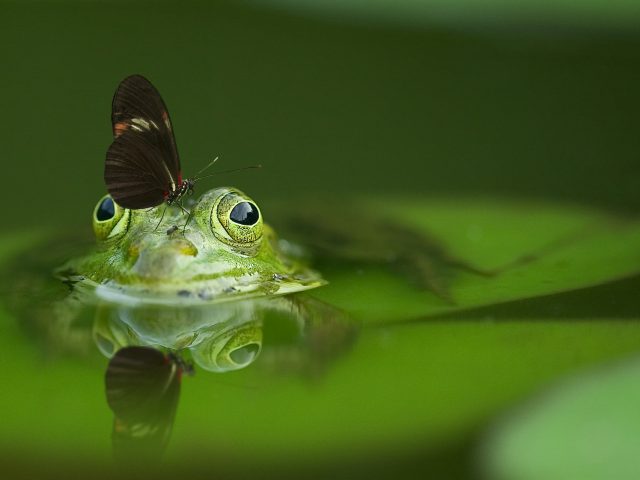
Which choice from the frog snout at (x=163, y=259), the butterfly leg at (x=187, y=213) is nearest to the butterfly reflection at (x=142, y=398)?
the frog snout at (x=163, y=259)

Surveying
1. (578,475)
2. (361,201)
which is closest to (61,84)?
(361,201)

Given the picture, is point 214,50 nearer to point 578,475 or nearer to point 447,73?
point 447,73

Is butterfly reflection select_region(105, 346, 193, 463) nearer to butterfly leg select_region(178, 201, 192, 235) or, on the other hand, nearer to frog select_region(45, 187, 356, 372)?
frog select_region(45, 187, 356, 372)

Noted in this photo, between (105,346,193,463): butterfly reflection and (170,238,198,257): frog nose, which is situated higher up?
(170,238,198,257): frog nose

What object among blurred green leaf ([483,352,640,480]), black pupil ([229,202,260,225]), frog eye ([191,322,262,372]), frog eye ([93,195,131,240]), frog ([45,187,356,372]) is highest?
black pupil ([229,202,260,225])

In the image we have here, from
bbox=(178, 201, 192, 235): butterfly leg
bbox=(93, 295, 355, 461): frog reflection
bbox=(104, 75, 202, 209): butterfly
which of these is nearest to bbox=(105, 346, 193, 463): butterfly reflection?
bbox=(93, 295, 355, 461): frog reflection

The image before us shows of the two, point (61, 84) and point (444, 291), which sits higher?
point (61, 84)
